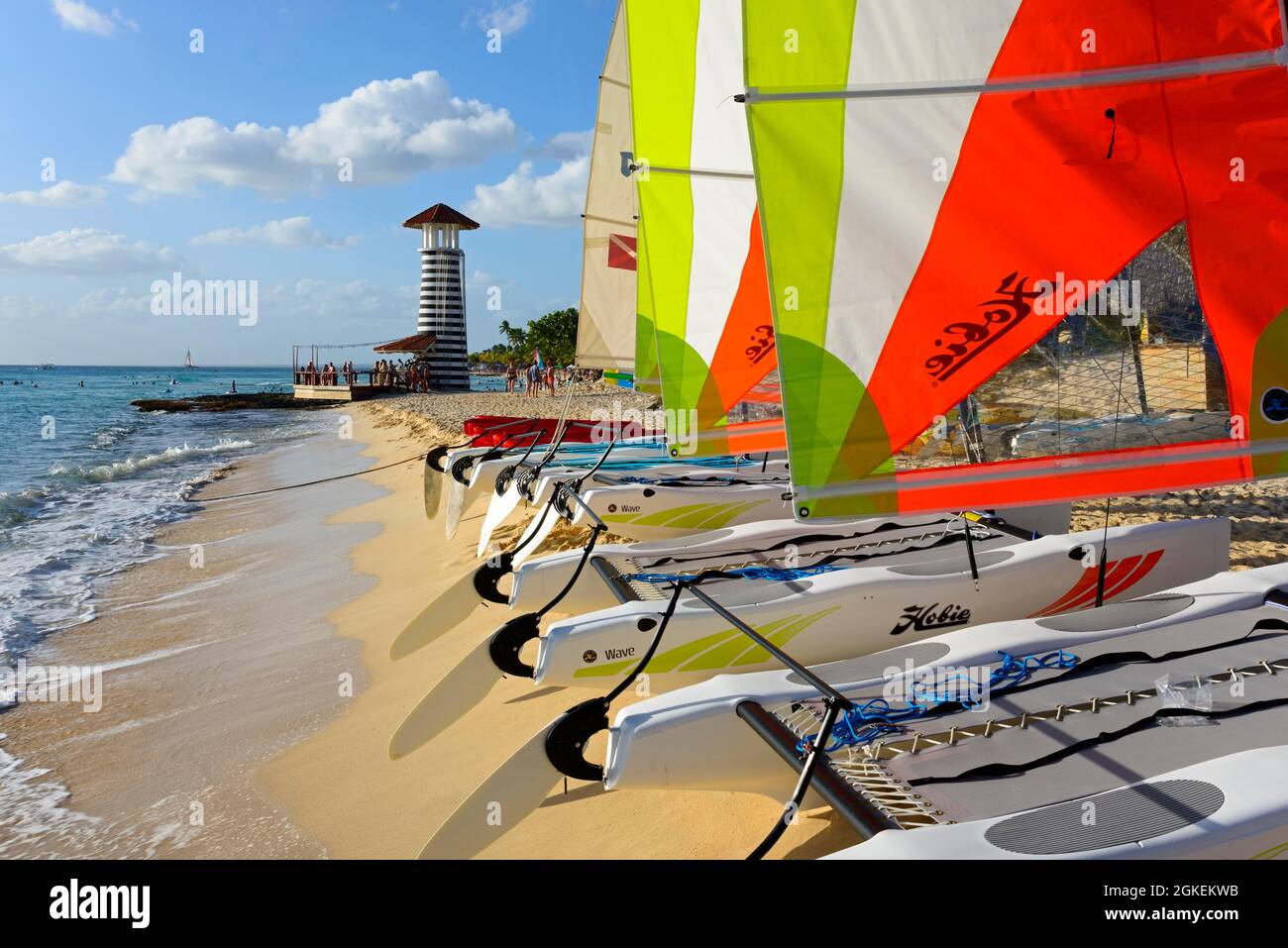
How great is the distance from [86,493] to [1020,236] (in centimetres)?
1632

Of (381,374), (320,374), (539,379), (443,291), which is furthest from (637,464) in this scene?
(320,374)

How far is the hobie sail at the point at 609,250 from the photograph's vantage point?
26.6ft

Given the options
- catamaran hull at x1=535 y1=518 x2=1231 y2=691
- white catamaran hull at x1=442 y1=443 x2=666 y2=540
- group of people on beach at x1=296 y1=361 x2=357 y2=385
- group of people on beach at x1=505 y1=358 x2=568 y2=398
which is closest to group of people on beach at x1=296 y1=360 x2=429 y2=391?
group of people on beach at x1=296 y1=361 x2=357 y2=385

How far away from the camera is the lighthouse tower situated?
3459 cm

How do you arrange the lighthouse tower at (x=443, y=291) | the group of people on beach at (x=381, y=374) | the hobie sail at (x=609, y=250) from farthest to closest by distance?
the group of people on beach at (x=381, y=374), the lighthouse tower at (x=443, y=291), the hobie sail at (x=609, y=250)

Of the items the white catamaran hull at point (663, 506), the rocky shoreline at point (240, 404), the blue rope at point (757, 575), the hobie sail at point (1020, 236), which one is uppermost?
the rocky shoreline at point (240, 404)

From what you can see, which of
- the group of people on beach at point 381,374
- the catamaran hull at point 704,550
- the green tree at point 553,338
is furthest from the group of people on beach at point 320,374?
the catamaran hull at point 704,550

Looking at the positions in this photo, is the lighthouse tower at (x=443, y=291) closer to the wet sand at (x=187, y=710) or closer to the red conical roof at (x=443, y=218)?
the red conical roof at (x=443, y=218)

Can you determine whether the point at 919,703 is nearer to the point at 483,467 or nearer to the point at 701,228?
the point at 701,228

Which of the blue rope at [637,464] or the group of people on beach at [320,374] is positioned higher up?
the group of people on beach at [320,374]

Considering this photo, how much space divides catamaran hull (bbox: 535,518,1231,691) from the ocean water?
169 inches

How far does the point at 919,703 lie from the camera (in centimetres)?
298

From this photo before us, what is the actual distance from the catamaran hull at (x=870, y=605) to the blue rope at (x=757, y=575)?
0.10m
